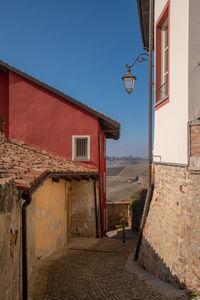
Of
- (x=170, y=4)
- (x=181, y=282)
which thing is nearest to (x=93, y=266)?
(x=181, y=282)

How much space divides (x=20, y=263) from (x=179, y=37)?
203 inches

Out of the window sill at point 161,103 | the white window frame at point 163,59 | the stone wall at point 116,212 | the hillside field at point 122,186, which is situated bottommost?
the hillside field at point 122,186

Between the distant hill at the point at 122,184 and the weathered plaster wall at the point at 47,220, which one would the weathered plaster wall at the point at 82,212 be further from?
the distant hill at the point at 122,184

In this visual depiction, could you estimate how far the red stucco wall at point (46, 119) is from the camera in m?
10.9

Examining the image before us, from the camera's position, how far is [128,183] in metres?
40.0

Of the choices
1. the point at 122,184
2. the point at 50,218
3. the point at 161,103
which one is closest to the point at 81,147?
the point at 50,218

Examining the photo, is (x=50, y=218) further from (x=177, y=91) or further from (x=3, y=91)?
(x=3, y=91)

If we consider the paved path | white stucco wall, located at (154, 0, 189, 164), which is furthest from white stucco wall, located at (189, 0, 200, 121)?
the paved path

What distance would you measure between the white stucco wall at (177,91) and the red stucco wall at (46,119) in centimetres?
521

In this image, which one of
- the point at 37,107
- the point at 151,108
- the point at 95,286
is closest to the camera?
the point at 95,286

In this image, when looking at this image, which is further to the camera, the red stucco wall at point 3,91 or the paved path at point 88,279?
the red stucco wall at point 3,91

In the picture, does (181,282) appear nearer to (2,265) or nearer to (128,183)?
(2,265)

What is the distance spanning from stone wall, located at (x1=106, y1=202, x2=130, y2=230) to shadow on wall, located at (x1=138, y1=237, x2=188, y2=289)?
10958 millimetres

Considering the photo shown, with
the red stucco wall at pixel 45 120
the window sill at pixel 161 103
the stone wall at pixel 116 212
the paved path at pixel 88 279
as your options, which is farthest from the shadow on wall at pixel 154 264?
the stone wall at pixel 116 212
